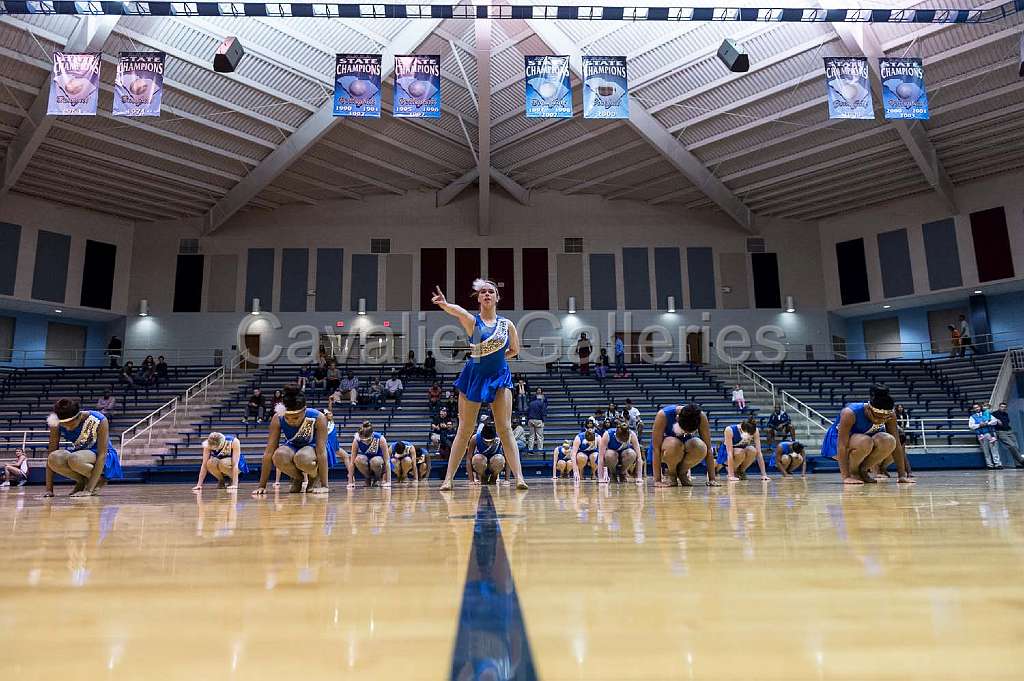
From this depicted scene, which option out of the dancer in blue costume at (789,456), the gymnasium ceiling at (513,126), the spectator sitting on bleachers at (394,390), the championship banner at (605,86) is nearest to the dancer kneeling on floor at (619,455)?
the dancer in blue costume at (789,456)

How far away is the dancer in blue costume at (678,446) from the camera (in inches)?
243

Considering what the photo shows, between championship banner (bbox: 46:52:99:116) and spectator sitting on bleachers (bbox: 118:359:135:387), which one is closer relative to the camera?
championship banner (bbox: 46:52:99:116)

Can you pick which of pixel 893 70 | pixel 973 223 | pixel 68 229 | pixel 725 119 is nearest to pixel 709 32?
pixel 725 119

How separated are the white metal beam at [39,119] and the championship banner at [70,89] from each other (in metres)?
2.38

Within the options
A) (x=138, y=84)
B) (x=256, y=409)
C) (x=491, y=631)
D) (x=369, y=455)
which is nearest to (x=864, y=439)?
(x=491, y=631)

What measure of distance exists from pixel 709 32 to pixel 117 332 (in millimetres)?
23728

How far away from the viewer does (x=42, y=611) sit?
93 cm

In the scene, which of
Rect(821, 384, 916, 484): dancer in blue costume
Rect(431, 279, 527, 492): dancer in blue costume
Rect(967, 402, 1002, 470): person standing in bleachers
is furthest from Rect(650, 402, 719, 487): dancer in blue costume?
Rect(967, 402, 1002, 470): person standing in bleachers

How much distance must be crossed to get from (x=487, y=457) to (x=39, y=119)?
55.9 feet

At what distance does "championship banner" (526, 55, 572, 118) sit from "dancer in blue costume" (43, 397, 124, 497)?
11219 millimetres

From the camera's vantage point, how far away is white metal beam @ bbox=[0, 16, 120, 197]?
15.8 metres

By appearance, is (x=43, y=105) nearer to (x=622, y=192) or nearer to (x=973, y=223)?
(x=622, y=192)

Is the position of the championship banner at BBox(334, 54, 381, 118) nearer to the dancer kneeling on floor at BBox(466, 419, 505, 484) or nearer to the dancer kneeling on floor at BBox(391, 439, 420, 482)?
the dancer kneeling on floor at BBox(391, 439, 420, 482)

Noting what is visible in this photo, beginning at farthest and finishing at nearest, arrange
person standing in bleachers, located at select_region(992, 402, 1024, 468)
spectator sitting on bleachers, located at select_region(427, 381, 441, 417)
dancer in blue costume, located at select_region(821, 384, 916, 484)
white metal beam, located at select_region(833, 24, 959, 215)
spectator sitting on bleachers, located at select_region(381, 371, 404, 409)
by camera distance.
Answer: spectator sitting on bleachers, located at select_region(381, 371, 404, 409)
spectator sitting on bleachers, located at select_region(427, 381, 441, 417)
white metal beam, located at select_region(833, 24, 959, 215)
person standing in bleachers, located at select_region(992, 402, 1024, 468)
dancer in blue costume, located at select_region(821, 384, 916, 484)
